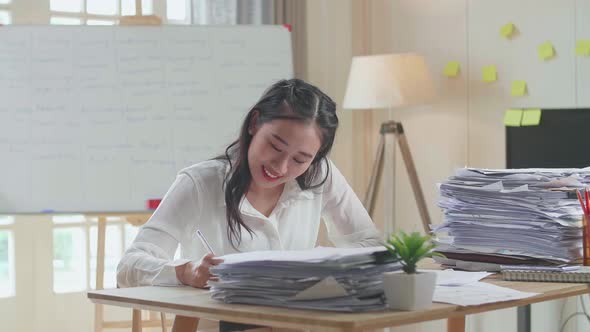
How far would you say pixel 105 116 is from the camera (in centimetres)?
356

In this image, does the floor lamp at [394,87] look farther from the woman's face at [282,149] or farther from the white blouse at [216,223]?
the woman's face at [282,149]

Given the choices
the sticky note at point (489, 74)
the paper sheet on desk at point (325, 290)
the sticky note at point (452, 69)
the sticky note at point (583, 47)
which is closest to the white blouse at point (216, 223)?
the paper sheet on desk at point (325, 290)

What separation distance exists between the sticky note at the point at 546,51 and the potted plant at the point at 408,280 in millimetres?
2634

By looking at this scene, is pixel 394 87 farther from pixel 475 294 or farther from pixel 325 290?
pixel 325 290

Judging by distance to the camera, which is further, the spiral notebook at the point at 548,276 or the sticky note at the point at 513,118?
the sticky note at the point at 513,118

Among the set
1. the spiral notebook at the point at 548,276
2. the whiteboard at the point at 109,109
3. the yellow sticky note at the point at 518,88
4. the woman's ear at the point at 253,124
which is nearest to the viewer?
the spiral notebook at the point at 548,276

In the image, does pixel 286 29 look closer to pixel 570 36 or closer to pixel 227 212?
pixel 570 36

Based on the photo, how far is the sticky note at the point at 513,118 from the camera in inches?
148

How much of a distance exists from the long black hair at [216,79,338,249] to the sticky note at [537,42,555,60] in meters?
1.98

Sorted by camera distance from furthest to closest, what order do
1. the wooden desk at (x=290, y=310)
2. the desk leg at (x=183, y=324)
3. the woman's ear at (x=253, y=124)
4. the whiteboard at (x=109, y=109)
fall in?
the whiteboard at (x=109, y=109) → the woman's ear at (x=253, y=124) → the desk leg at (x=183, y=324) → the wooden desk at (x=290, y=310)

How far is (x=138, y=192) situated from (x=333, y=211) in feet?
4.65

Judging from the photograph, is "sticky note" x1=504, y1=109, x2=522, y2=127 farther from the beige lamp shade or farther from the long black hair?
the long black hair

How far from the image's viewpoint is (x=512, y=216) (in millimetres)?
1922

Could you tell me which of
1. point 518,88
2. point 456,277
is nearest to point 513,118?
point 518,88
